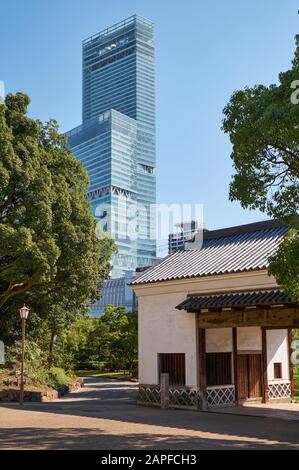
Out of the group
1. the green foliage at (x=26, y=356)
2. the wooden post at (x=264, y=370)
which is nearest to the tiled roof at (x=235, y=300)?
the wooden post at (x=264, y=370)

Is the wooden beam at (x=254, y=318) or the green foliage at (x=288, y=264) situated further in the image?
the wooden beam at (x=254, y=318)

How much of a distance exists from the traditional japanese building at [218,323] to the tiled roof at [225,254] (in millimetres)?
44

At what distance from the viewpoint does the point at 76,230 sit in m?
27.4

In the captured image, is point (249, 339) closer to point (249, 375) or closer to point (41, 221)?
point (249, 375)

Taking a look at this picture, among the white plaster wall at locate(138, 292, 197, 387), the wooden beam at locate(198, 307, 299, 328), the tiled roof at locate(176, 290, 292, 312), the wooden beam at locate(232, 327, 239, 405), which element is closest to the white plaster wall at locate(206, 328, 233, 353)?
the wooden beam at locate(232, 327, 239, 405)

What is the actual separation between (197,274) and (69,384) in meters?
12.9

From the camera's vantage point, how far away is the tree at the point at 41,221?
24516mm

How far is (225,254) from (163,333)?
3983mm

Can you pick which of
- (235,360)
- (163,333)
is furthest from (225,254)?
(235,360)

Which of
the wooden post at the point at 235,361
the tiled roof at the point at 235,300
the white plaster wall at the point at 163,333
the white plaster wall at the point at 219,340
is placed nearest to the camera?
the tiled roof at the point at 235,300

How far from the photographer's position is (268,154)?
12.5 m

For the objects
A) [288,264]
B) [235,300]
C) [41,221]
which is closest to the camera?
[288,264]

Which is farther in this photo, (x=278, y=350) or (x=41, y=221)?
(x=41, y=221)

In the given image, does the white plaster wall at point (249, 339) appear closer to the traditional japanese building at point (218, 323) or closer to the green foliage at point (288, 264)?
the traditional japanese building at point (218, 323)
